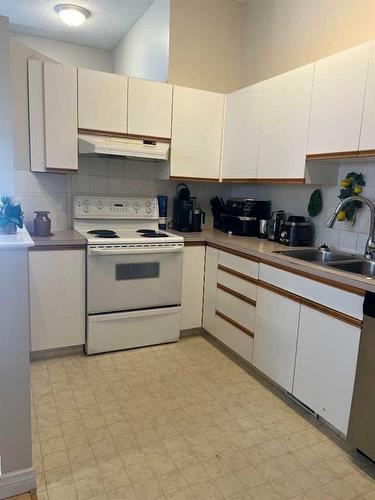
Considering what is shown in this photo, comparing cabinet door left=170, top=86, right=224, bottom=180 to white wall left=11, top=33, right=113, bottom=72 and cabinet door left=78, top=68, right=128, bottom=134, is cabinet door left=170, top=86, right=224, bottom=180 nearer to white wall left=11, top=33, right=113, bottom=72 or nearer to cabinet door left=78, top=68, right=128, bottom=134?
cabinet door left=78, top=68, right=128, bottom=134

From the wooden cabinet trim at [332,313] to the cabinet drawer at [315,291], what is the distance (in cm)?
1

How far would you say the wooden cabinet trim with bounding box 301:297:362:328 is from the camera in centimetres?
172

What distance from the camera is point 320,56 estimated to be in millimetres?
2584

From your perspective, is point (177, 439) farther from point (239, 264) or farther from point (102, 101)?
point (102, 101)

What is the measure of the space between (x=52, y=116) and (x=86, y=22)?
171cm

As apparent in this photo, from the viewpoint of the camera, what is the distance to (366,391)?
167 centimetres

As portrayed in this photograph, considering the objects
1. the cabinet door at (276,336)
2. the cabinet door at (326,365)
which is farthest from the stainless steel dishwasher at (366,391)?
the cabinet door at (276,336)

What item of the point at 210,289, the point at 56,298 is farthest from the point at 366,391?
the point at 56,298

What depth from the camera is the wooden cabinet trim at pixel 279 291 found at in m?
2.09

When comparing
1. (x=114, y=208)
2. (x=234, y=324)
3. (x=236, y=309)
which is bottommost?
(x=234, y=324)

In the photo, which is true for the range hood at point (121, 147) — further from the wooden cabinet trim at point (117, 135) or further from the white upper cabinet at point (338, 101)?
the white upper cabinet at point (338, 101)

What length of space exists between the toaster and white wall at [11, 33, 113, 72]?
10.7 feet

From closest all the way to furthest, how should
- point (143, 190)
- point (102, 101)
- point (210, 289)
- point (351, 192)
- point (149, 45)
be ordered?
1. point (351, 192)
2. point (102, 101)
3. point (210, 289)
4. point (143, 190)
5. point (149, 45)

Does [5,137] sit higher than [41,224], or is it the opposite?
[5,137]
